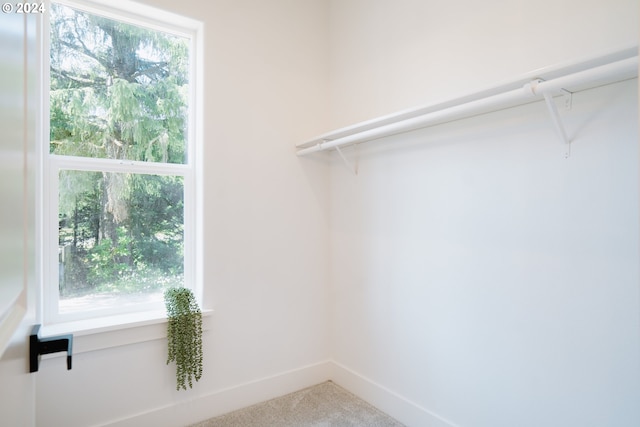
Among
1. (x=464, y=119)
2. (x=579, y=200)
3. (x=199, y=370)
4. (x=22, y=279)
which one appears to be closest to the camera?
(x=22, y=279)

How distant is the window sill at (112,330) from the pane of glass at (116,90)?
883 millimetres

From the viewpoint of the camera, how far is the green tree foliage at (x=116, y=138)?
183 centimetres

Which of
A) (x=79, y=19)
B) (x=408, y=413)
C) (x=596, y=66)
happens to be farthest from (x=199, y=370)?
(x=596, y=66)

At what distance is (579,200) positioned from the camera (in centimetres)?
138

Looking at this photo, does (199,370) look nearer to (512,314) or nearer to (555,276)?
(512,314)

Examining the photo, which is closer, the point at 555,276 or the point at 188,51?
the point at 555,276

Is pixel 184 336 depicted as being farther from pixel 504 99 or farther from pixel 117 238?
pixel 504 99

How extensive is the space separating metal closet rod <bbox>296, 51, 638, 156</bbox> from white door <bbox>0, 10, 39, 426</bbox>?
1.43 m

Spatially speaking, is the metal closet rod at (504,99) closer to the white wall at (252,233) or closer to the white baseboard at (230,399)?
the white wall at (252,233)

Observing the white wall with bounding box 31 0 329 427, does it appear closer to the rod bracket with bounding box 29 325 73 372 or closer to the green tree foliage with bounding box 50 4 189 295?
the green tree foliage with bounding box 50 4 189 295

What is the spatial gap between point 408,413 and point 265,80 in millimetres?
2244

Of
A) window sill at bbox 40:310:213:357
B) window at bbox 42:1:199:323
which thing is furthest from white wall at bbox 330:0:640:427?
window sill at bbox 40:310:213:357

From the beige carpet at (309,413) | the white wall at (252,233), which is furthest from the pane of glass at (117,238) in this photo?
the beige carpet at (309,413)

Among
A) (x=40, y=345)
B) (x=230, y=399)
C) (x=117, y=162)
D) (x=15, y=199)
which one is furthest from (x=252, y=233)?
(x=15, y=199)
